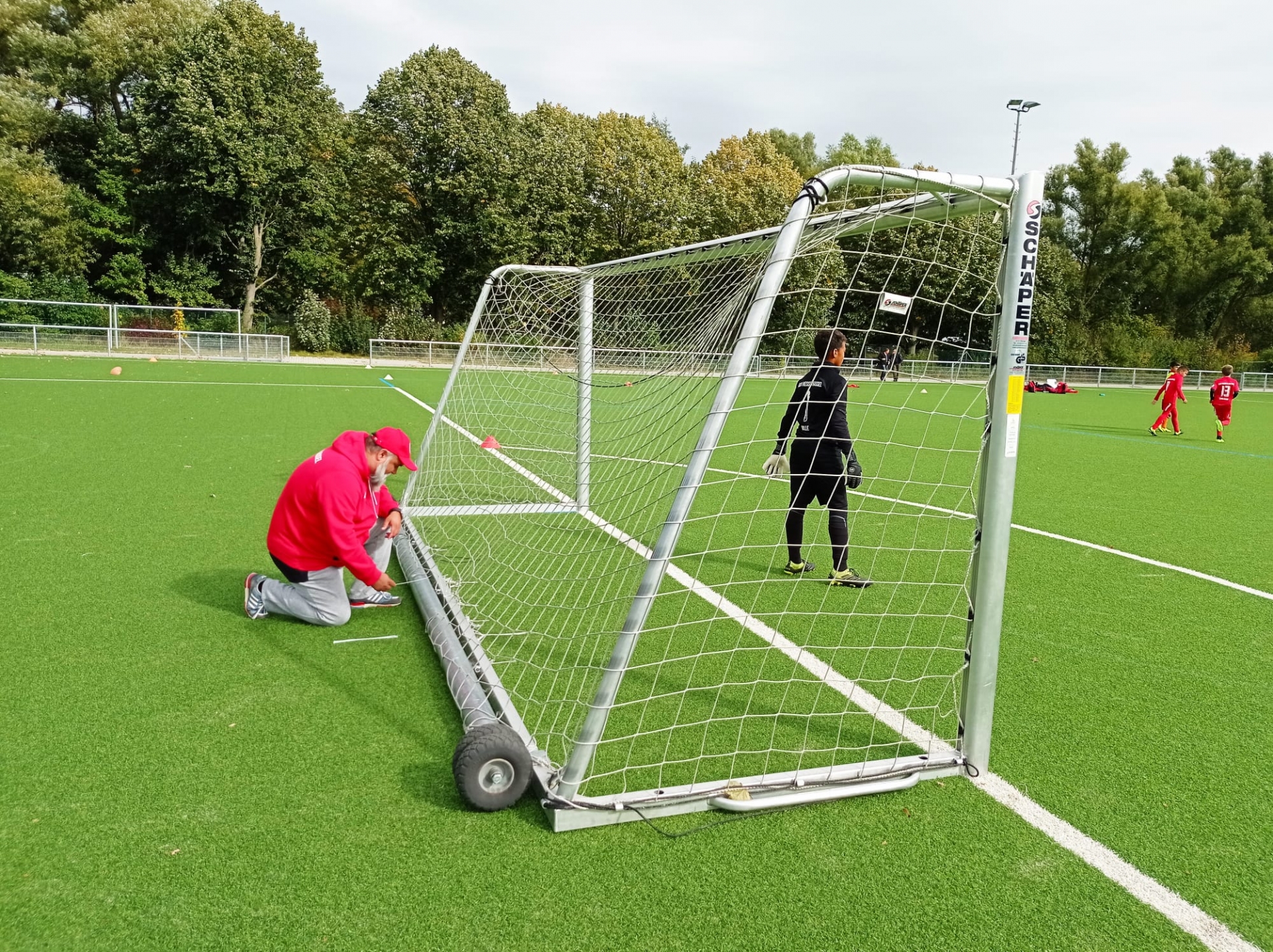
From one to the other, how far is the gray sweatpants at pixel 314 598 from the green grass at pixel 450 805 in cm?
10

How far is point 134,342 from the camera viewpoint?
27.8 metres

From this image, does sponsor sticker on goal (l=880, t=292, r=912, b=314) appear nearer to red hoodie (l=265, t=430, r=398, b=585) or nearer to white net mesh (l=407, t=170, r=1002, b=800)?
white net mesh (l=407, t=170, r=1002, b=800)

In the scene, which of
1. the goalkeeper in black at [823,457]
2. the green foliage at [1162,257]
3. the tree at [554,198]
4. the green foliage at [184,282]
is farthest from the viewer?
the green foliage at [1162,257]

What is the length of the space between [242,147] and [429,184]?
24.0ft

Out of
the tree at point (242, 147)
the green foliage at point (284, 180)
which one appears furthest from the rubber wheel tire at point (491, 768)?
the tree at point (242, 147)

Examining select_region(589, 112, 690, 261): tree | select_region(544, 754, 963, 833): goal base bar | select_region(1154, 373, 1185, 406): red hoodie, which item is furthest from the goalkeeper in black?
select_region(589, 112, 690, 261): tree

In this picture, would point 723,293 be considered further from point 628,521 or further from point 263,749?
point 263,749

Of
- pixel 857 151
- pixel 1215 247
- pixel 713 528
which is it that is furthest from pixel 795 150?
pixel 713 528

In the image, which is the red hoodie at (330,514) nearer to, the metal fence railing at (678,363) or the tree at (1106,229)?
the metal fence railing at (678,363)

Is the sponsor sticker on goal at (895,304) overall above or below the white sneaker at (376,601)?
above

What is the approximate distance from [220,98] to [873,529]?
35581 millimetres

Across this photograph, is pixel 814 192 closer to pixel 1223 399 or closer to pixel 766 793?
pixel 766 793

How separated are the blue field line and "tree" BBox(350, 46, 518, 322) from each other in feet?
78.7

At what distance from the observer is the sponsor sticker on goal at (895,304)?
3.02 metres
